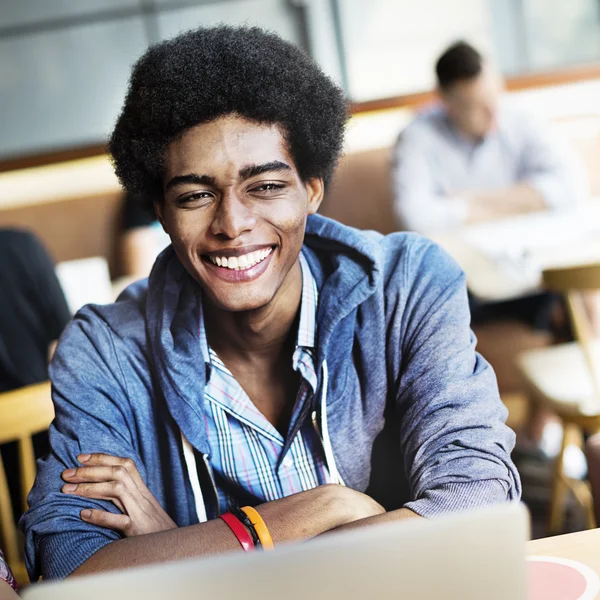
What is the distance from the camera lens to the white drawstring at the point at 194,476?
1.24m

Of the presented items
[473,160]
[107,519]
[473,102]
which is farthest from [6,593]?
[473,102]

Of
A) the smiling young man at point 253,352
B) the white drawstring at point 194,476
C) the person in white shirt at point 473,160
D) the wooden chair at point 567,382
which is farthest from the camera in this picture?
the person in white shirt at point 473,160

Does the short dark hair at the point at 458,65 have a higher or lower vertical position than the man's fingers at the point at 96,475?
higher

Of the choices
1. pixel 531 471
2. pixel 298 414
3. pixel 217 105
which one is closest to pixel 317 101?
pixel 217 105

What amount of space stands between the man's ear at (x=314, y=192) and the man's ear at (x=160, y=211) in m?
0.21

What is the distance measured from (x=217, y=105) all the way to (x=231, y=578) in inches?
29.7

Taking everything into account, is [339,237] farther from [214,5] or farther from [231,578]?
[214,5]

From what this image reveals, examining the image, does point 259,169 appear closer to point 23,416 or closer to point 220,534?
point 220,534

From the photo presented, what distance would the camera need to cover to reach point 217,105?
1.14 m

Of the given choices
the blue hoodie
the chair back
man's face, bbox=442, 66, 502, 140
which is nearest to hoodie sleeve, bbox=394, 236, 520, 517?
the blue hoodie

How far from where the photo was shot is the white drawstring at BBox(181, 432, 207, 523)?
4.05ft

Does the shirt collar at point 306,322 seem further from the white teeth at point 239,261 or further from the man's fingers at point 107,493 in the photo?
the man's fingers at point 107,493

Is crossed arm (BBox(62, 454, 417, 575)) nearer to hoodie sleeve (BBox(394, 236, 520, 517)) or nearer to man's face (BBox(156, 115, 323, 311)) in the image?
hoodie sleeve (BBox(394, 236, 520, 517))

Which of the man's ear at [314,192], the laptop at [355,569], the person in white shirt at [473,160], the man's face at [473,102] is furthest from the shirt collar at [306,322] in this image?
the man's face at [473,102]
